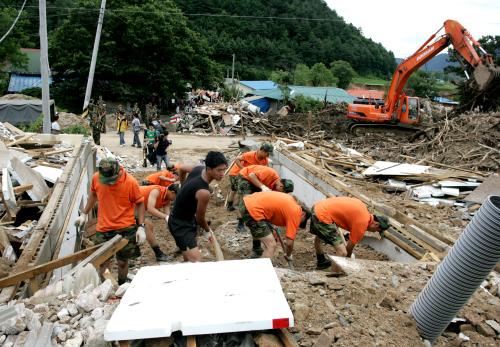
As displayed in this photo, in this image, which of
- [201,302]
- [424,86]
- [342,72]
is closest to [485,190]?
[201,302]

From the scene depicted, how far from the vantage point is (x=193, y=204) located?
4.74 meters

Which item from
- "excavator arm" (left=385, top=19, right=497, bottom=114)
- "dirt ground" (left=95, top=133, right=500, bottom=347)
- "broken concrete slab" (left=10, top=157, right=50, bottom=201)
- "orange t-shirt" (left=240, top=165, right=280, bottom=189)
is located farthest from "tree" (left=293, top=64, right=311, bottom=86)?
"dirt ground" (left=95, top=133, right=500, bottom=347)

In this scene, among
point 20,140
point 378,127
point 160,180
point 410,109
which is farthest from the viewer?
point 378,127

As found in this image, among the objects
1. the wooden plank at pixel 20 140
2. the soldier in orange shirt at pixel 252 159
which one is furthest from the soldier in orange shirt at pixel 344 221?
the wooden plank at pixel 20 140

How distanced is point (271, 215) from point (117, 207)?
183 cm

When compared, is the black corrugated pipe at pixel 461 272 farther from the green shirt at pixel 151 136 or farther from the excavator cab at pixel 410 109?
the excavator cab at pixel 410 109

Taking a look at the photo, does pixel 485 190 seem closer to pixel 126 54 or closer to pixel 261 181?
pixel 261 181

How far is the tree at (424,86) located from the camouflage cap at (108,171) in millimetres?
47211

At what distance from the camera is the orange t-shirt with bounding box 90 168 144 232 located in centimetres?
479

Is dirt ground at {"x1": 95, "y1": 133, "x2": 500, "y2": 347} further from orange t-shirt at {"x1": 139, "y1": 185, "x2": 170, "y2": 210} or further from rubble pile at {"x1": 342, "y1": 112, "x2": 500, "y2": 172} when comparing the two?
rubble pile at {"x1": 342, "y1": 112, "x2": 500, "y2": 172}

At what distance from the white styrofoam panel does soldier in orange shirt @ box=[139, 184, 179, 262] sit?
2.64 metres

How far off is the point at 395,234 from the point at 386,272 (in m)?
2.39

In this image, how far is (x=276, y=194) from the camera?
5.31m

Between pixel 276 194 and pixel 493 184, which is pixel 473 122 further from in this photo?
pixel 276 194
